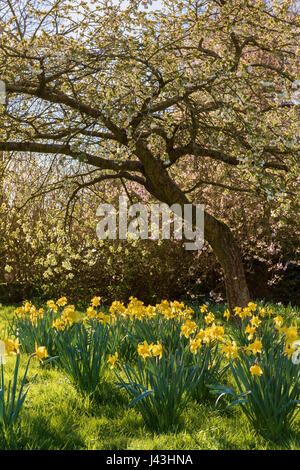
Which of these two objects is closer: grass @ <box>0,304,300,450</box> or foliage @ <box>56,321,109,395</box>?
grass @ <box>0,304,300,450</box>

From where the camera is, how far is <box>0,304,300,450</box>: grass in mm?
2564

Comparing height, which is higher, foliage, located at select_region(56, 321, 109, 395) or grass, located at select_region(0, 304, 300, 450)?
foliage, located at select_region(56, 321, 109, 395)

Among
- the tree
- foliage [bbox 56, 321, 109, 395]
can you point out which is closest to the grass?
foliage [bbox 56, 321, 109, 395]

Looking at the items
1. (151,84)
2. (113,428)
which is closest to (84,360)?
(113,428)

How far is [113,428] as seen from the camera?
2.82 m

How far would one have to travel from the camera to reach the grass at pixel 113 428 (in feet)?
8.41

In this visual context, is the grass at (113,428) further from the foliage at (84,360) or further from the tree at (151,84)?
the tree at (151,84)

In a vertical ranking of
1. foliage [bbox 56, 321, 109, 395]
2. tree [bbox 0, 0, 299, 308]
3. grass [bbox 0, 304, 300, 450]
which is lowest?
grass [bbox 0, 304, 300, 450]

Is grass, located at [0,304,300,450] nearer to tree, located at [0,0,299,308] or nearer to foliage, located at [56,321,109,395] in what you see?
foliage, located at [56,321,109,395]

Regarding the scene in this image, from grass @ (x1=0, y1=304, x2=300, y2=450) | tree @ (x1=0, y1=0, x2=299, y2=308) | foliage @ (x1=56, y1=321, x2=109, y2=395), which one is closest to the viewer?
grass @ (x1=0, y1=304, x2=300, y2=450)

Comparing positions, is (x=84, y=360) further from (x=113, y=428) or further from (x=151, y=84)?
(x=151, y=84)

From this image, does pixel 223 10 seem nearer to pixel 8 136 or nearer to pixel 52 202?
pixel 8 136

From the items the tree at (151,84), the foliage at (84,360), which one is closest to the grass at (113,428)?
the foliage at (84,360)
